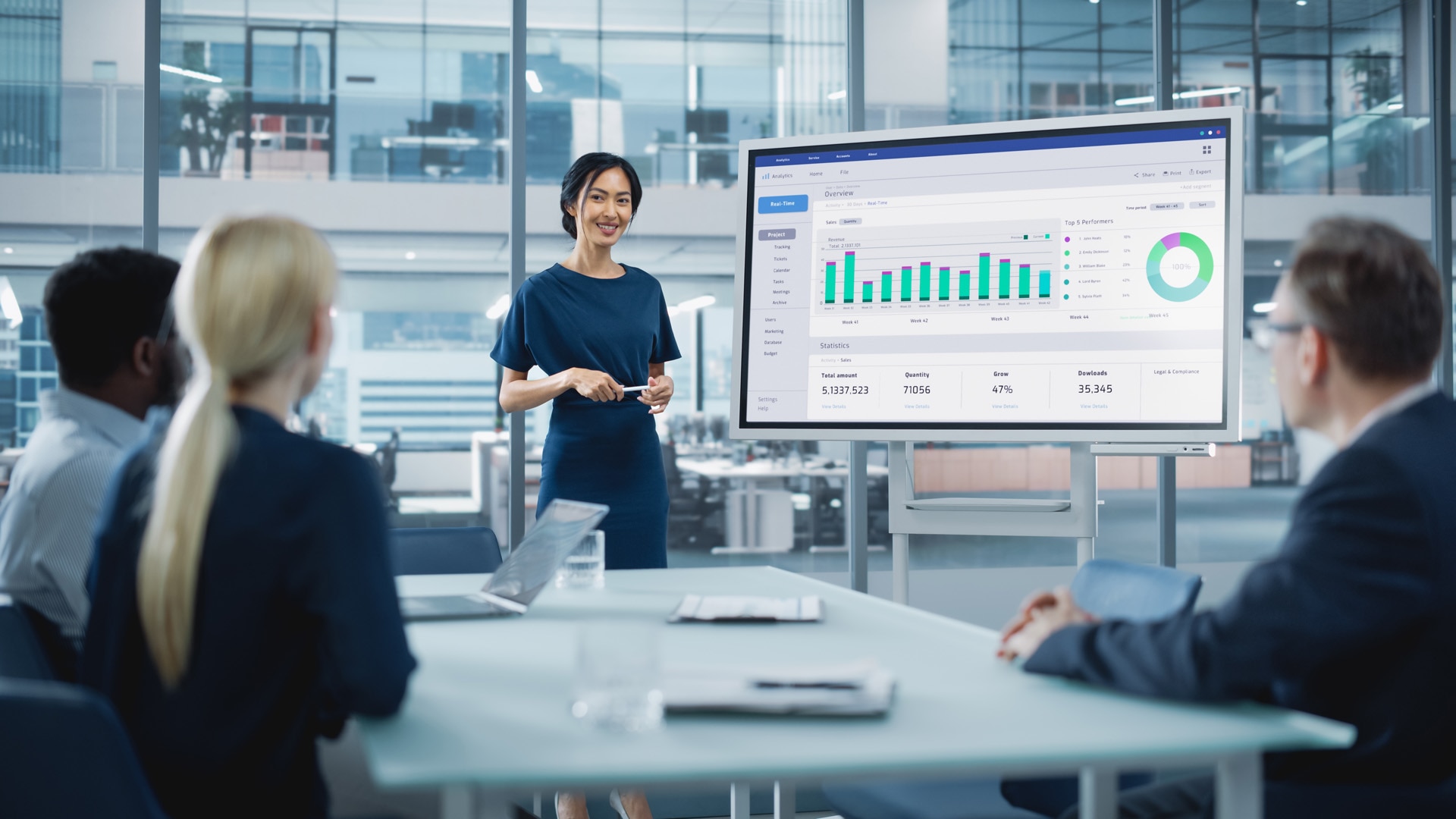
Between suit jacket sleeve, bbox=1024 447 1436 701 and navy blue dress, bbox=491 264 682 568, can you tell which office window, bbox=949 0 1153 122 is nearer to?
navy blue dress, bbox=491 264 682 568

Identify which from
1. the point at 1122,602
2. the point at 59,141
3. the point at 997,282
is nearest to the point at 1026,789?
the point at 1122,602

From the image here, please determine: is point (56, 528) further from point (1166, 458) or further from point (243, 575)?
point (1166, 458)

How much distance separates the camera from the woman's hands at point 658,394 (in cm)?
276

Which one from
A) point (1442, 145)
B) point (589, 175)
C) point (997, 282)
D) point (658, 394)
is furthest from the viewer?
point (1442, 145)

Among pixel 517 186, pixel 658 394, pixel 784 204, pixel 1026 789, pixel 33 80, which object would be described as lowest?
pixel 1026 789

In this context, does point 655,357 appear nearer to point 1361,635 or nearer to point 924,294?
point 924,294

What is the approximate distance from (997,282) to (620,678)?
5.82ft

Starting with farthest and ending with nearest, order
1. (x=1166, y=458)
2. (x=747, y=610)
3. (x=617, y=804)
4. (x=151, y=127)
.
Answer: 1. (x=1166, y=458)
2. (x=151, y=127)
3. (x=617, y=804)
4. (x=747, y=610)

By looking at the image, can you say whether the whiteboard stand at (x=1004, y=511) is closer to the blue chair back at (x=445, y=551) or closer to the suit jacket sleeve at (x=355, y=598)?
the blue chair back at (x=445, y=551)

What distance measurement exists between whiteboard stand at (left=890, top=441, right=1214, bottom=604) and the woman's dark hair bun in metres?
1.02

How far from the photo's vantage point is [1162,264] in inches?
98.3

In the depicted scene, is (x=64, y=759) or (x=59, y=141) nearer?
(x=64, y=759)

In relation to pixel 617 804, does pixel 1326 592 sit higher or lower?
higher

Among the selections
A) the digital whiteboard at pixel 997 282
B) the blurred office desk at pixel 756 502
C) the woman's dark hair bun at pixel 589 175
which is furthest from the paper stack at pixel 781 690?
the blurred office desk at pixel 756 502
